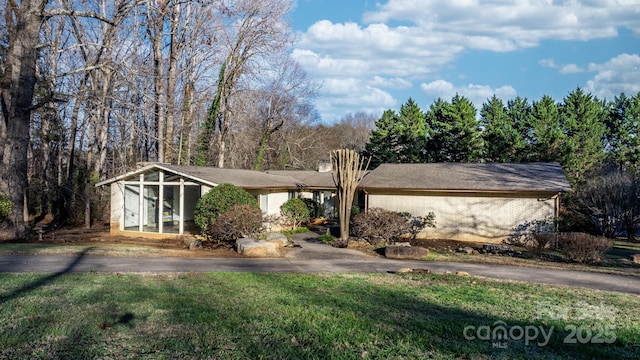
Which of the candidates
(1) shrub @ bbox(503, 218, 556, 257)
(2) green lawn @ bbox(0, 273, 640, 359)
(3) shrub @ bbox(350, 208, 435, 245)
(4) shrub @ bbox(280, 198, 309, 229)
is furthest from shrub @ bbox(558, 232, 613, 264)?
(4) shrub @ bbox(280, 198, 309, 229)

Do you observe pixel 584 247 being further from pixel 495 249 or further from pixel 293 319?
pixel 293 319

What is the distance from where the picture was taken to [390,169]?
999 inches

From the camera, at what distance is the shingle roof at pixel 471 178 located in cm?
2022

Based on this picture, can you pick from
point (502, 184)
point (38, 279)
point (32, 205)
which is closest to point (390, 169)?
point (502, 184)

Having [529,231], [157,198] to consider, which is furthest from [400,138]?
[157,198]

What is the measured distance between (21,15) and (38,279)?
12.0 meters

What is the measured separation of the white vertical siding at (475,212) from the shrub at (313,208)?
7242mm

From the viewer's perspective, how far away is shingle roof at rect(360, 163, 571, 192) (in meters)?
20.2

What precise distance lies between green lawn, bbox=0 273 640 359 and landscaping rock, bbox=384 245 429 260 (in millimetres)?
5488

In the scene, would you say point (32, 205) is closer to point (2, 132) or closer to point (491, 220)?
point (2, 132)

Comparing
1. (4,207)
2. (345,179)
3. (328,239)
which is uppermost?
(345,179)

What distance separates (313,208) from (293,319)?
73.0 feet

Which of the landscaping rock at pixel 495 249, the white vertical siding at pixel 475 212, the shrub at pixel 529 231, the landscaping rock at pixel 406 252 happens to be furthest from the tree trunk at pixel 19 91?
the shrub at pixel 529 231

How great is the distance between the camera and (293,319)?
19.7 ft
